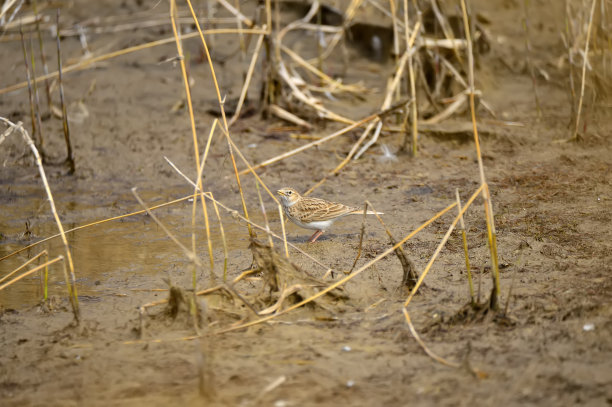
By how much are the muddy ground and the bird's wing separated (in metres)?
0.26

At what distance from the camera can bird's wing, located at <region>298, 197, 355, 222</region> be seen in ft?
20.9

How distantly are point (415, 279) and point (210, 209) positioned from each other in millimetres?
3187

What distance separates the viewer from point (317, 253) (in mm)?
6113

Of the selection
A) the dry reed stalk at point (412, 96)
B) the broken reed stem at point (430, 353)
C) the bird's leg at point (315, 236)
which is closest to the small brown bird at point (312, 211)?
the bird's leg at point (315, 236)

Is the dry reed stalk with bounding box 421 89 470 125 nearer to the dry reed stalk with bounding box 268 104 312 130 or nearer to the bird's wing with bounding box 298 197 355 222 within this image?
the dry reed stalk with bounding box 268 104 312 130

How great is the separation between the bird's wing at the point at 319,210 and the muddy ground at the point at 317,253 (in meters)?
0.26

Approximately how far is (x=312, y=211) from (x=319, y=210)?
0.06m

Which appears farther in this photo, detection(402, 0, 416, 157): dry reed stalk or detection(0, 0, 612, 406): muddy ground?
detection(402, 0, 416, 157): dry reed stalk

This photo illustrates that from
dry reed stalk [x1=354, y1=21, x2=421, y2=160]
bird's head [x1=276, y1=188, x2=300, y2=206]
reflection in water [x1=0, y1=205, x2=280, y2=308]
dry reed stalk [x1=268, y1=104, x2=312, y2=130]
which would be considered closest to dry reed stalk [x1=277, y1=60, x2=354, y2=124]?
dry reed stalk [x1=268, y1=104, x2=312, y2=130]

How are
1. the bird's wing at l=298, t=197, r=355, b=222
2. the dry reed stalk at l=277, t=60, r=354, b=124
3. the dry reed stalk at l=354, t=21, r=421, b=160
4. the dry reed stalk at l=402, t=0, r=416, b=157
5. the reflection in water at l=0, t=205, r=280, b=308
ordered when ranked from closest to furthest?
the reflection in water at l=0, t=205, r=280, b=308, the bird's wing at l=298, t=197, r=355, b=222, the dry reed stalk at l=402, t=0, r=416, b=157, the dry reed stalk at l=354, t=21, r=421, b=160, the dry reed stalk at l=277, t=60, r=354, b=124

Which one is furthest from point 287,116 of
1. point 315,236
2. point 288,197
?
point 315,236

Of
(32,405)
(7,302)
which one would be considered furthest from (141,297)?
(32,405)

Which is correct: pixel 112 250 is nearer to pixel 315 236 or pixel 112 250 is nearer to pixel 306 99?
pixel 315 236

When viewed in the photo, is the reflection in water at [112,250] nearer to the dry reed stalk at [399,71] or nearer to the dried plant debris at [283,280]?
the dried plant debris at [283,280]
